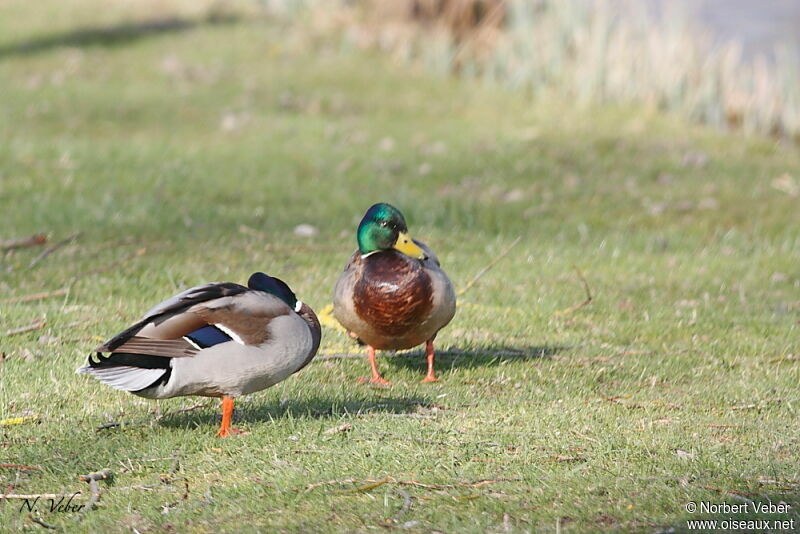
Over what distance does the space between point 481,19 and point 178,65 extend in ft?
13.7

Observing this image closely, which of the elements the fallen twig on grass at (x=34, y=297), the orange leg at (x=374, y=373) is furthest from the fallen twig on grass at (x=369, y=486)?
the fallen twig on grass at (x=34, y=297)

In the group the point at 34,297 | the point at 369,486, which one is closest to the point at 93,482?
the point at 369,486

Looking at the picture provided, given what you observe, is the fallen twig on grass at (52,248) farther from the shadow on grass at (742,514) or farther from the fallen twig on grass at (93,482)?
the shadow on grass at (742,514)

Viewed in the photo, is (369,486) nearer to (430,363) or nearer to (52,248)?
(430,363)

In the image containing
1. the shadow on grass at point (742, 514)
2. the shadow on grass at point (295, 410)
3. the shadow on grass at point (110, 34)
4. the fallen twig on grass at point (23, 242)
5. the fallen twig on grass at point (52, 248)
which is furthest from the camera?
the shadow on grass at point (110, 34)

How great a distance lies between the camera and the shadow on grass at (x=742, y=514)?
3.81 metres

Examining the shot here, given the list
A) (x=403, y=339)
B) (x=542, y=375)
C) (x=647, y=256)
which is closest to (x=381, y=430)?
(x=403, y=339)

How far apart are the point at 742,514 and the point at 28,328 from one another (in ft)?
13.4

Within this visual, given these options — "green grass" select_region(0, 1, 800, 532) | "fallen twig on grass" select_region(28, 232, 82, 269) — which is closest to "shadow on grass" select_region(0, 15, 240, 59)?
"green grass" select_region(0, 1, 800, 532)

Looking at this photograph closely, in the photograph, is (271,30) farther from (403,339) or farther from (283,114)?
(403,339)

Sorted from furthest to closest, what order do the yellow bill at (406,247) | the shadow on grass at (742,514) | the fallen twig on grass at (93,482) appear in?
the yellow bill at (406,247) < the fallen twig on grass at (93,482) < the shadow on grass at (742,514)

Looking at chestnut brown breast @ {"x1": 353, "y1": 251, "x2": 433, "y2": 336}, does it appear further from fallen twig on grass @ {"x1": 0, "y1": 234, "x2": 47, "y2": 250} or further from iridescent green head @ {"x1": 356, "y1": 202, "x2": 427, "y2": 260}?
fallen twig on grass @ {"x1": 0, "y1": 234, "x2": 47, "y2": 250}

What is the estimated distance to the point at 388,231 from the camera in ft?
18.0

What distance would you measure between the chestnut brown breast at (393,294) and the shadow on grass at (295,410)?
364 millimetres
